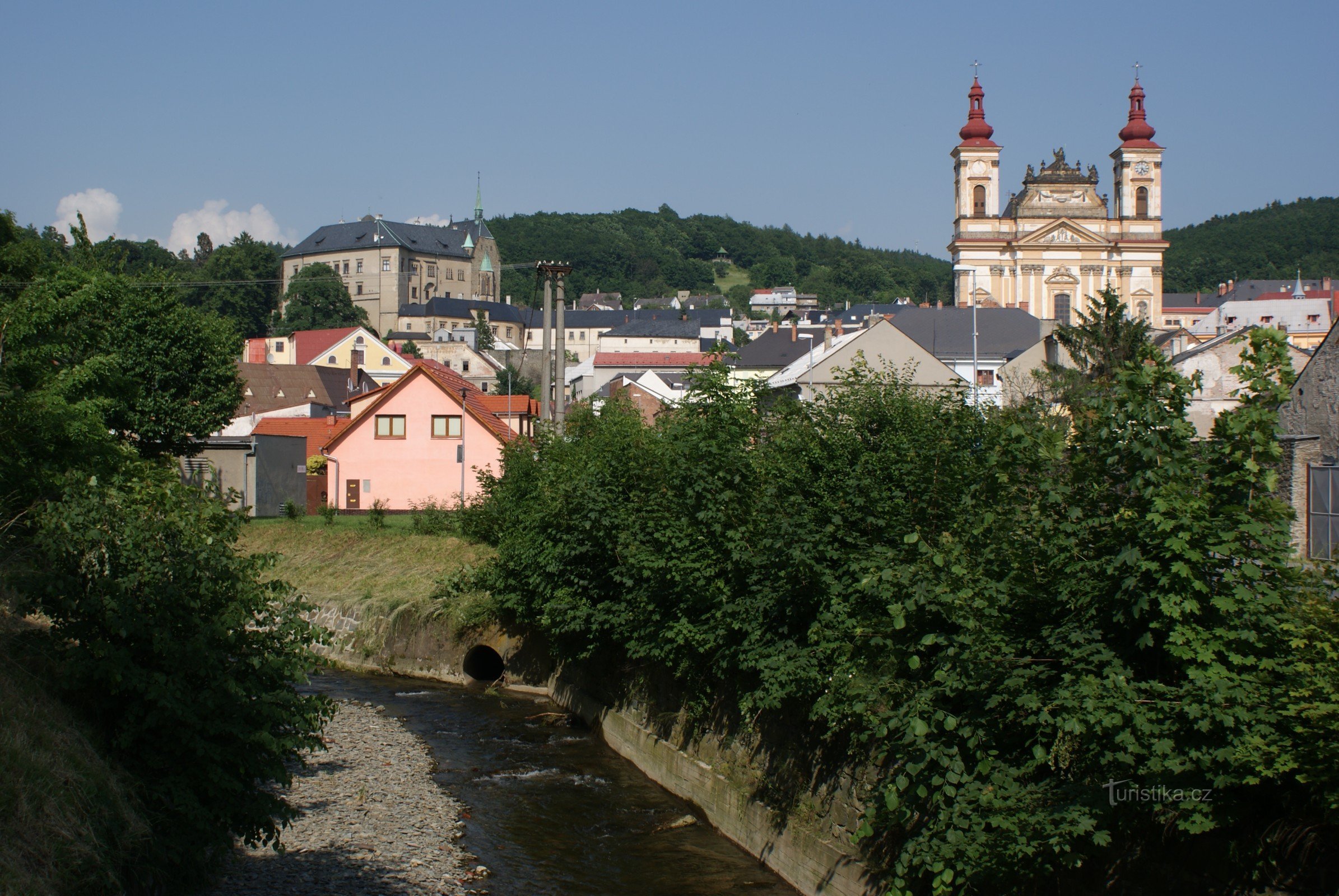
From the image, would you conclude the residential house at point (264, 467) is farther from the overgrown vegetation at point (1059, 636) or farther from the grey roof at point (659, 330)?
the grey roof at point (659, 330)

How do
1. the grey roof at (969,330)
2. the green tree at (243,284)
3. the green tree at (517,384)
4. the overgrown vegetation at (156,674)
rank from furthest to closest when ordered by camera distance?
the green tree at (243,284) → the green tree at (517,384) → the grey roof at (969,330) → the overgrown vegetation at (156,674)

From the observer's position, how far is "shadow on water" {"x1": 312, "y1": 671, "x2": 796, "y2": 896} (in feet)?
45.6

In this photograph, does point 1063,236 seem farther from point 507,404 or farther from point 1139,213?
point 507,404

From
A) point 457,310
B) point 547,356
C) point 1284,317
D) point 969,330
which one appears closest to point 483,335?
point 457,310

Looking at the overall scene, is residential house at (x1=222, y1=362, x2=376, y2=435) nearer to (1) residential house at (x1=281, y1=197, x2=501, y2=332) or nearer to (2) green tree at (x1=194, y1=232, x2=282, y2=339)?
(2) green tree at (x1=194, y1=232, x2=282, y2=339)

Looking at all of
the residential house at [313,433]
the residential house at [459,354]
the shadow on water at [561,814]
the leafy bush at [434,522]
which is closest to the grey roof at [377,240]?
the residential house at [459,354]

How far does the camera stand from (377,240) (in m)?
182

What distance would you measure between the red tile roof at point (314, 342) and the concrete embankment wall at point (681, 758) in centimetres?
9705

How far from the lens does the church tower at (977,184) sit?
105938 millimetres

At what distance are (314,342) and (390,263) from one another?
58.1m

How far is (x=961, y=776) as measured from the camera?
31.6ft

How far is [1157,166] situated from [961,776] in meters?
112

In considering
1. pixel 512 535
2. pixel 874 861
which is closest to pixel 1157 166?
pixel 512 535

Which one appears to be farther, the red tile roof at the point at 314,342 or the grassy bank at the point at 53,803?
the red tile roof at the point at 314,342
